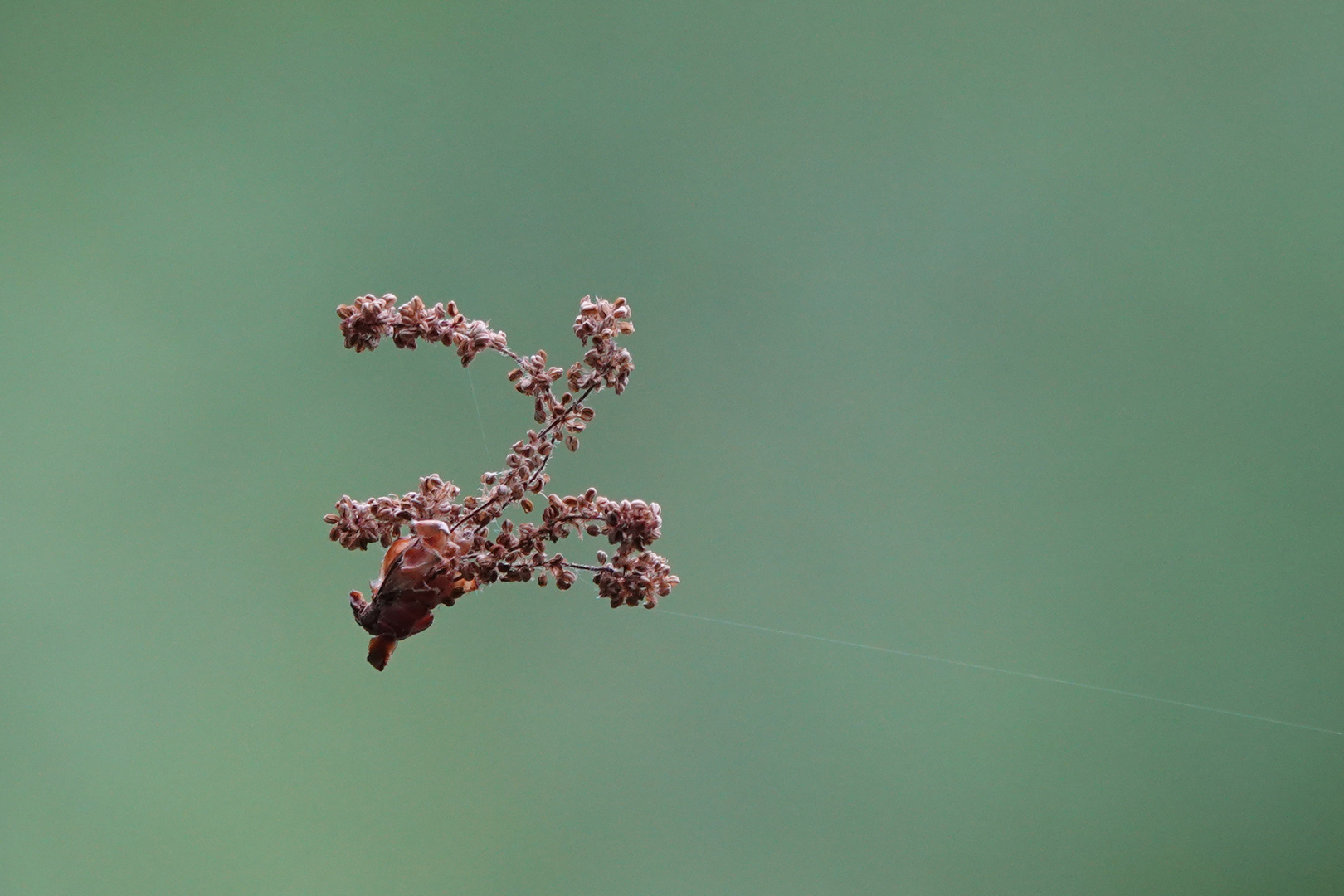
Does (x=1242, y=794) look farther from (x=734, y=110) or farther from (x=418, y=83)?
(x=418, y=83)

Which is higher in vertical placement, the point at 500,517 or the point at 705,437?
the point at 705,437

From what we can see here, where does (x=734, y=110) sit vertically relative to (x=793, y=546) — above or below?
above

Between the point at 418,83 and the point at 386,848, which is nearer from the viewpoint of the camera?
the point at 386,848

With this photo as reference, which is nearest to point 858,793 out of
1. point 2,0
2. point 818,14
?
point 818,14

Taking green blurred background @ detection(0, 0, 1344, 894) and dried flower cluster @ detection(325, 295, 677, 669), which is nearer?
dried flower cluster @ detection(325, 295, 677, 669)

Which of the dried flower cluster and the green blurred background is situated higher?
the green blurred background
